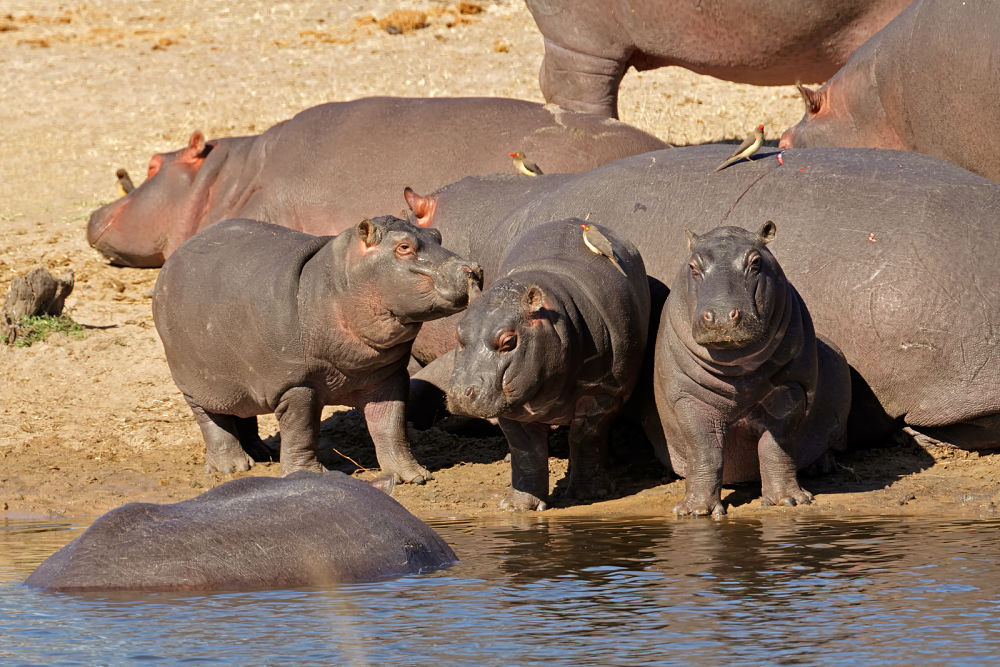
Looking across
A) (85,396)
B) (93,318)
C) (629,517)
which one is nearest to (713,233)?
(629,517)

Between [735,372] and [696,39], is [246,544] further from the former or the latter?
[696,39]

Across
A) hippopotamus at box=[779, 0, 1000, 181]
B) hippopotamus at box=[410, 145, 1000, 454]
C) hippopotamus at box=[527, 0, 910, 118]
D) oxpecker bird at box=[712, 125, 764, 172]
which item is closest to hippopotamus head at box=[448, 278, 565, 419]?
hippopotamus at box=[410, 145, 1000, 454]

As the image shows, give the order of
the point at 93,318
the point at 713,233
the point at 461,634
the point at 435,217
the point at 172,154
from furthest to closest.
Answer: the point at 172,154
the point at 93,318
the point at 435,217
the point at 713,233
the point at 461,634

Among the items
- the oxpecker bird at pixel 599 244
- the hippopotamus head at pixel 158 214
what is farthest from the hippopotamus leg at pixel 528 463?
the hippopotamus head at pixel 158 214

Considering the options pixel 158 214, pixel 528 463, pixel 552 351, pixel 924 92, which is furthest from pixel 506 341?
pixel 158 214

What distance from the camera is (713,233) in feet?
23.5

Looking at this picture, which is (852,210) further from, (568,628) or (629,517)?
(568,628)

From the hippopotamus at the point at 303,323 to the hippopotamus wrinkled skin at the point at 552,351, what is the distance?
52cm

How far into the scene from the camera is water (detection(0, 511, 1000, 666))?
192 inches

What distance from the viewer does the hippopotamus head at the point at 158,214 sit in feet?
40.0

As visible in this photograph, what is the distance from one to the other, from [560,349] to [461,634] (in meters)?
2.25

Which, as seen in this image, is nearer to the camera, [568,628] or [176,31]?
[568,628]

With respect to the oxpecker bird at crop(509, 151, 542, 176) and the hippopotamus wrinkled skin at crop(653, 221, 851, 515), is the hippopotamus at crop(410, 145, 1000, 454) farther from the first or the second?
the oxpecker bird at crop(509, 151, 542, 176)

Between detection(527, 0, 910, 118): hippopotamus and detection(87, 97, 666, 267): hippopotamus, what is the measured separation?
1.13m
